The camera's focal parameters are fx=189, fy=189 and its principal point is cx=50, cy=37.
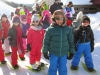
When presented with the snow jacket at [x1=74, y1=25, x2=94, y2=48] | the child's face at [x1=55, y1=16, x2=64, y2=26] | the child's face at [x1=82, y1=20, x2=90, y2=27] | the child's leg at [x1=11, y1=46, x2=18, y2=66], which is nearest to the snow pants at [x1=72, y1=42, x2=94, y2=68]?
the snow jacket at [x1=74, y1=25, x2=94, y2=48]

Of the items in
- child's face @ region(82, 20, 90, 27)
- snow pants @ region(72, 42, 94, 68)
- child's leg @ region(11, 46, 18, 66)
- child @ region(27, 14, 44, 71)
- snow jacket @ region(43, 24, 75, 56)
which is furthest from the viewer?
child's leg @ region(11, 46, 18, 66)

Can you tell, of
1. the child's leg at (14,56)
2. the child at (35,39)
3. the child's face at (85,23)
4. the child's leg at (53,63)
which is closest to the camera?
the child's leg at (53,63)

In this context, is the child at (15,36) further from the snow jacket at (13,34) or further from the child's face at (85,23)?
the child's face at (85,23)

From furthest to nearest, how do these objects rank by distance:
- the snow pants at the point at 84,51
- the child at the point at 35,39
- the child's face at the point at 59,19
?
the snow pants at the point at 84,51 < the child at the point at 35,39 < the child's face at the point at 59,19

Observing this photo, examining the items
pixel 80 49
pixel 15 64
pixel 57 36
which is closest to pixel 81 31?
pixel 80 49

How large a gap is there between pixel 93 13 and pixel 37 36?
9556 mm

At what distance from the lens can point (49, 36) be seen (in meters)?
4.26

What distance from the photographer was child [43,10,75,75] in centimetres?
419

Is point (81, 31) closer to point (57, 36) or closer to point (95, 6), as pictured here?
point (57, 36)

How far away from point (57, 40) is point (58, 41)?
32mm

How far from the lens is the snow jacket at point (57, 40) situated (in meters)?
4.22

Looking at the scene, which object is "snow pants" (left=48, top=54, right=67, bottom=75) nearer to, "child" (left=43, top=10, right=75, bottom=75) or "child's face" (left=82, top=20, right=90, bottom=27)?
"child" (left=43, top=10, right=75, bottom=75)

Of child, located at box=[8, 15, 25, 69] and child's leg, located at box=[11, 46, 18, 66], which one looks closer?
child, located at box=[8, 15, 25, 69]

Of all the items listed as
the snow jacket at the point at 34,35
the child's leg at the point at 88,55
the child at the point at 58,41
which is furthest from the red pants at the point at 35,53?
the child's leg at the point at 88,55
